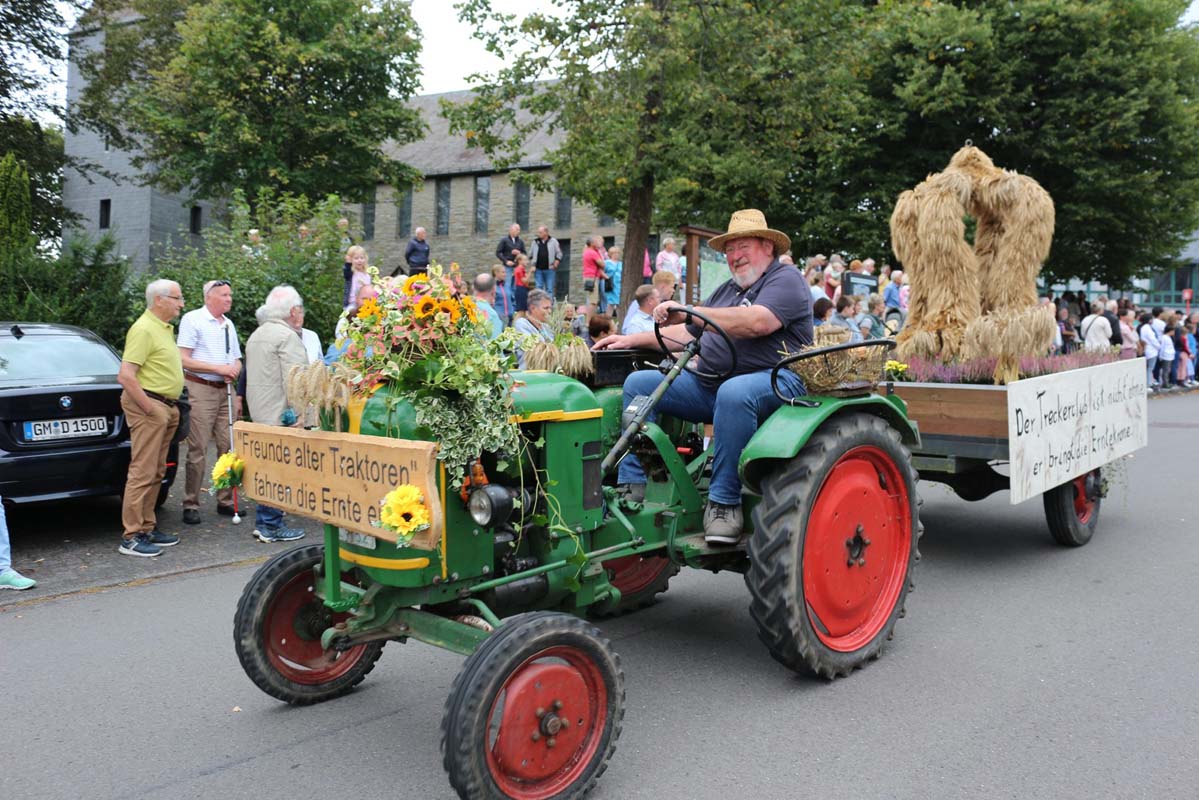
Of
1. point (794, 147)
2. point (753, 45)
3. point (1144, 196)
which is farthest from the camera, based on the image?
point (1144, 196)

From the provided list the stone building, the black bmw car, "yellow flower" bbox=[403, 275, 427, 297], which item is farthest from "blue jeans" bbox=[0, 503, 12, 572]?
the stone building

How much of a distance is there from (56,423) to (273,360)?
1.51m

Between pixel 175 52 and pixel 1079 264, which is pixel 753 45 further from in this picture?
pixel 175 52

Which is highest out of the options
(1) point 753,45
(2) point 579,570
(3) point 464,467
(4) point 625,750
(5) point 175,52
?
(5) point 175,52

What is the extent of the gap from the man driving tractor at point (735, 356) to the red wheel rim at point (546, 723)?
1.17 m

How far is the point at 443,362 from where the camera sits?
311 centimetres

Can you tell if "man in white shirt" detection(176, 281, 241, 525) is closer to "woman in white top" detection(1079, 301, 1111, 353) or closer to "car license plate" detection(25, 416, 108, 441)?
"car license plate" detection(25, 416, 108, 441)

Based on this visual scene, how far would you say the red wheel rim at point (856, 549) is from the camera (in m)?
4.23

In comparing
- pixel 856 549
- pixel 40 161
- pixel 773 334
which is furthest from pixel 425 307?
pixel 40 161

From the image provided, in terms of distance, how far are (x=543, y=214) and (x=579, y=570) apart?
132 ft

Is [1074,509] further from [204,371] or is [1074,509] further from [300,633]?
[204,371]

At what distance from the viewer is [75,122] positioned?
26219mm

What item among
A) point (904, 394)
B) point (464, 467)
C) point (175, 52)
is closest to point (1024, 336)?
point (904, 394)

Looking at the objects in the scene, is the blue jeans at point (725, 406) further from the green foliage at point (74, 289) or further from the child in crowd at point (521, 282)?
the child in crowd at point (521, 282)
